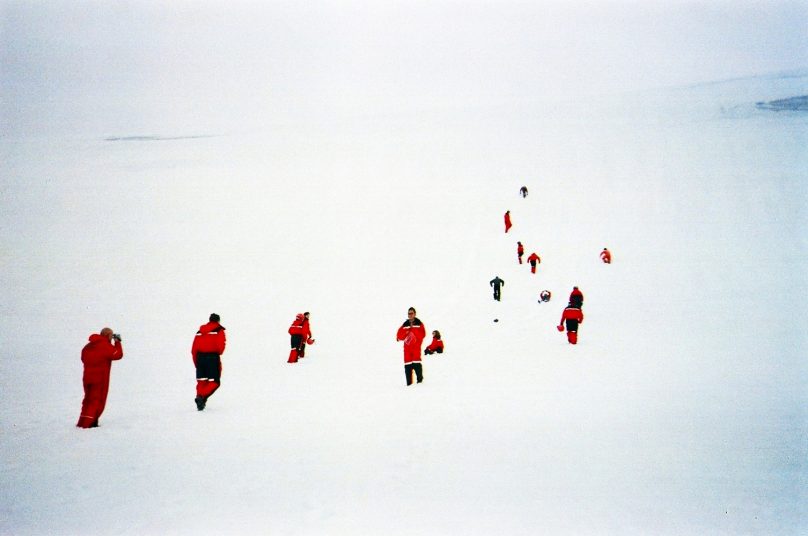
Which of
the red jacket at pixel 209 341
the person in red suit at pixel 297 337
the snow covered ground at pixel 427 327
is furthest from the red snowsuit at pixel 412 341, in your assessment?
the person in red suit at pixel 297 337

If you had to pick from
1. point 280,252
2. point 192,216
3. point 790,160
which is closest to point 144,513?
point 280,252

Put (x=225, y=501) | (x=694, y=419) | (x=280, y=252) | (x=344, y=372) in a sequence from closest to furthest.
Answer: (x=225, y=501), (x=694, y=419), (x=344, y=372), (x=280, y=252)

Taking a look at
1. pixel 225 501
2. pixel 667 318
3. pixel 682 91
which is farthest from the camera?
pixel 682 91

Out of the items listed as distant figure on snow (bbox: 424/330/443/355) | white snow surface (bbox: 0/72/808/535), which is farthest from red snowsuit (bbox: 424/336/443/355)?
white snow surface (bbox: 0/72/808/535)

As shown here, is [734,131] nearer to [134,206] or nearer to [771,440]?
[134,206]

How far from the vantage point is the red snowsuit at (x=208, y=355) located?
8.41 m

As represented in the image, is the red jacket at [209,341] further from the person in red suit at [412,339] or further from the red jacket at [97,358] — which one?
the person in red suit at [412,339]

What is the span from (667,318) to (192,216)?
870 inches

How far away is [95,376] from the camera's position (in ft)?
24.8

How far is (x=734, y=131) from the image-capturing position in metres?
45.0

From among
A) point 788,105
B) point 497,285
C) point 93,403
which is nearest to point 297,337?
point 93,403

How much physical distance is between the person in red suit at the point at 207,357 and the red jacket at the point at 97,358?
1029 mm

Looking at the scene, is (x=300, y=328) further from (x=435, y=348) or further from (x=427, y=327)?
(x=427, y=327)

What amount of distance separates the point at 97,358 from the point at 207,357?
4.40 ft
